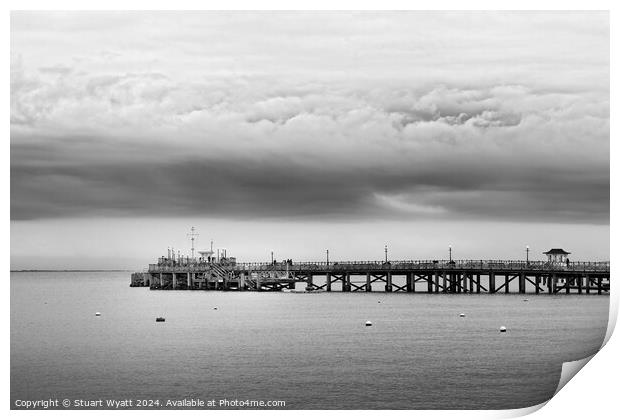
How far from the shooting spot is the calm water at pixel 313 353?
33.1 metres

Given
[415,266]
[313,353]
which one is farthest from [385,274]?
[313,353]

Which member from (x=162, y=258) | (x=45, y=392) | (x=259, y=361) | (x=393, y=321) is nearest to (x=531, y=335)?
(x=393, y=321)

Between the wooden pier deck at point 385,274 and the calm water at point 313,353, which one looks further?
the wooden pier deck at point 385,274

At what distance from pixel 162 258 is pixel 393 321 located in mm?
61208

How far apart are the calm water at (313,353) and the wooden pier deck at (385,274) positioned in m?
10.1

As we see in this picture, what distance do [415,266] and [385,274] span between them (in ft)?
16.4

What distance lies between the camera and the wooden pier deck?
82.4 metres

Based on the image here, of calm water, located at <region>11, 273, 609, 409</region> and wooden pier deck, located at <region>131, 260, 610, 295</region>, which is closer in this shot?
calm water, located at <region>11, 273, 609, 409</region>

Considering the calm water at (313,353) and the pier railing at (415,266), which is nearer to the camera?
the calm water at (313,353)

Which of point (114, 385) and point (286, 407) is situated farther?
point (114, 385)

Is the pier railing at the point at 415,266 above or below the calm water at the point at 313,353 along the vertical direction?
above

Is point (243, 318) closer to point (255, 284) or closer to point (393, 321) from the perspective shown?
point (393, 321)

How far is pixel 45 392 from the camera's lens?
32594 millimetres

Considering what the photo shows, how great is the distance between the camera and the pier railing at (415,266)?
266ft
